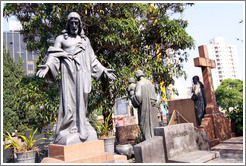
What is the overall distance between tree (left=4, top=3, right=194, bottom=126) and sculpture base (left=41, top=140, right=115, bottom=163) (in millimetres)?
4243

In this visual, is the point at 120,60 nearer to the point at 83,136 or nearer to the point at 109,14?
the point at 109,14

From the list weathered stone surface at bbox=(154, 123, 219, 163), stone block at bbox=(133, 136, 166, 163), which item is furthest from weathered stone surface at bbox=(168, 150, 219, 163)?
stone block at bbox=(133, 136, 166, 163)

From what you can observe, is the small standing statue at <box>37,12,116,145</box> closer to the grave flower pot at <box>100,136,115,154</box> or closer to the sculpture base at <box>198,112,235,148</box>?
the grave flower pot at <box>100,136,115,154</box>

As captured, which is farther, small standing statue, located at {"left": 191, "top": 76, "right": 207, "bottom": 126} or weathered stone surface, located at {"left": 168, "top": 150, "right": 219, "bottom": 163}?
small standing statue, located at {"left": 191, "top": 76, "right": 207, "bottom": 126}

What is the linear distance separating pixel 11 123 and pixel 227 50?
3815 inches

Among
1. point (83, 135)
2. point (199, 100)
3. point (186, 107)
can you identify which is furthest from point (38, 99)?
point (186, 107)

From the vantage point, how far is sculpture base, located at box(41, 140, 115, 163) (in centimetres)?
362

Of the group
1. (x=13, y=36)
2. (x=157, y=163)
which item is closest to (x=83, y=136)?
(x=157, y=163)

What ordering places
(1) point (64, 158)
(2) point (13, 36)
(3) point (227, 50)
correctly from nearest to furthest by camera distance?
1. (1) point (64, 158)
2. (2) point (13, 36)
3. (3) point (227, 50)

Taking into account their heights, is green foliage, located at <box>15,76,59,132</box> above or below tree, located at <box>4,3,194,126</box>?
below

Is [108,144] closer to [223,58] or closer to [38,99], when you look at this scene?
[38,99]

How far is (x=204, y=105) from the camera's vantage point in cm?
866

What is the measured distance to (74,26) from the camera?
4.56 meters

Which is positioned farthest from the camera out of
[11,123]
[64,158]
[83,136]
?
[11,123]
